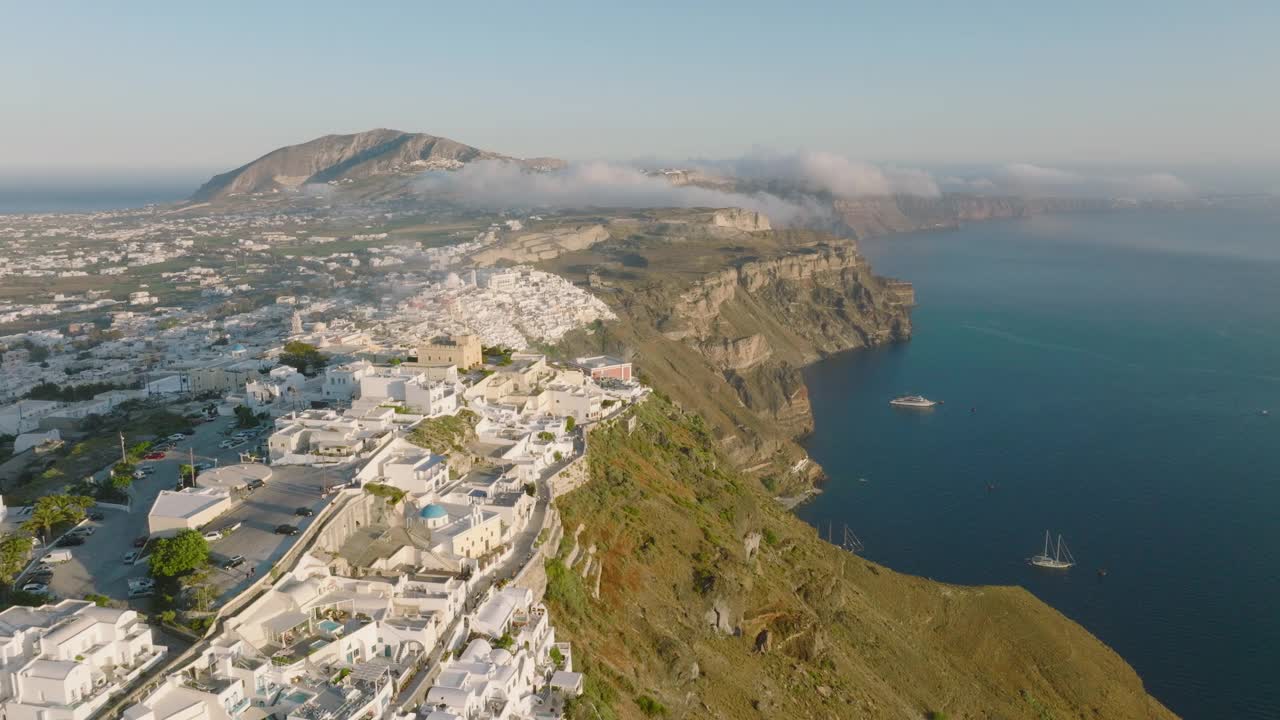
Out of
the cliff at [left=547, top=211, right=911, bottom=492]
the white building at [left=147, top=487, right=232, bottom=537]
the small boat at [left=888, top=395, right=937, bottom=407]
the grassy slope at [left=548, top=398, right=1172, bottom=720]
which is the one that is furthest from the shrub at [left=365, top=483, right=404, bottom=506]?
the small boat at [left=888, top=395, right=937, bottom=407]

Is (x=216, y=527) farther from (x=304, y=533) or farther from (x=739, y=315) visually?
(x=739, y=315)

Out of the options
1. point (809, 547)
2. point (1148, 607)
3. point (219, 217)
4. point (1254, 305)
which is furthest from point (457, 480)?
point (219, 217)

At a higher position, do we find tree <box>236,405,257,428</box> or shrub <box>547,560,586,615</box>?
tree <box>236,405,257,428</box>

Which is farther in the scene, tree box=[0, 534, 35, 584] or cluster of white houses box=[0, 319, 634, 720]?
tree box=[0, 534, 35, 584]

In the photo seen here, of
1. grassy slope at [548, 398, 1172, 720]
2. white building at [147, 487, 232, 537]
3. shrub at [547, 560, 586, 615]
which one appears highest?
white building at [147, 487, 232, 537]

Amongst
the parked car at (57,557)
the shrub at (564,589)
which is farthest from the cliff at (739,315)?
the parked car at (57,557)

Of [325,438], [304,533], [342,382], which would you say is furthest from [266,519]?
[342,382]

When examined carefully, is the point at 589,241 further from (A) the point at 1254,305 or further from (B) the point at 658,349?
(A) the point at 1254,305

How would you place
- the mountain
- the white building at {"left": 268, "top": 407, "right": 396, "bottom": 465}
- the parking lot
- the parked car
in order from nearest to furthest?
the parking lot, the parked car, the white building at {"left": 268, "top": 407, "right": 396, "bottom": 465}, the mountain

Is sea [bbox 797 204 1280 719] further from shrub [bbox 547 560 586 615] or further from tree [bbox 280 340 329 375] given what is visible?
tree [bbox 280 340 329 375]
